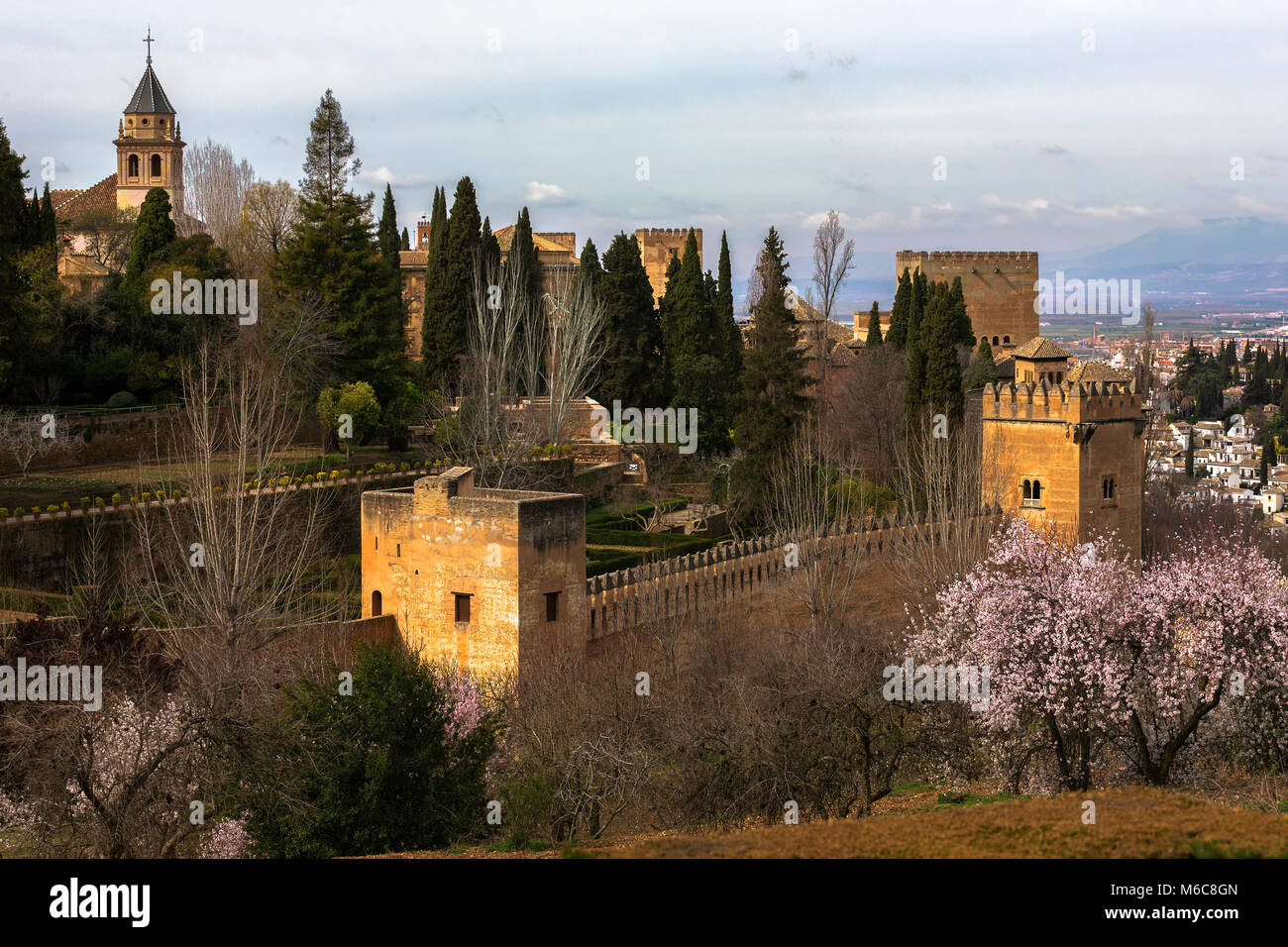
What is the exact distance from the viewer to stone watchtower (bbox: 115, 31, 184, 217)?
52.3 meters

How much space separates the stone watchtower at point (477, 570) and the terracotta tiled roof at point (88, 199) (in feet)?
113

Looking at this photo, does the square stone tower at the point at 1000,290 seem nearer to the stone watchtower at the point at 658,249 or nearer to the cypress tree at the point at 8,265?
the stone watchtower at the point at 658,249

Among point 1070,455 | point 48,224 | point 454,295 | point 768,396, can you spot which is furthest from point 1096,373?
point 48,224

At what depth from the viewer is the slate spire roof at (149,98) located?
52562 millimetres

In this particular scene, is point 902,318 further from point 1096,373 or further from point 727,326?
point 1096,373

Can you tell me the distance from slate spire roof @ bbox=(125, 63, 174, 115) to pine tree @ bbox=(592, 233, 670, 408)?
22.8m

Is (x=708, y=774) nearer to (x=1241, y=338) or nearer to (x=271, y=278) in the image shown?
(x=271, y=278)

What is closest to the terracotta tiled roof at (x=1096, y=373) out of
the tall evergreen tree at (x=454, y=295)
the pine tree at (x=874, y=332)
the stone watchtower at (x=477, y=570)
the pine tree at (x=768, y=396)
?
the pine tree at (x=768, y=396)

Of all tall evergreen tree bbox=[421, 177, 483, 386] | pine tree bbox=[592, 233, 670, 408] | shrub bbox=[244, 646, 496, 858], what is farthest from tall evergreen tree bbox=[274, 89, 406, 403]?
shrub bbox=[244, 646, 496, 858]

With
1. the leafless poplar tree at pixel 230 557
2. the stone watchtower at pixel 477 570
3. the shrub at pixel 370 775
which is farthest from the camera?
the stone watchtower at pixel 477 570

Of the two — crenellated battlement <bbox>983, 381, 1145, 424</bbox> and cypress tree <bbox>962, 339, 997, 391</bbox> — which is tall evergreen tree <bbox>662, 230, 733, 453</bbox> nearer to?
cypress tree <bbox>962, 339, 997, 391</bbox>
